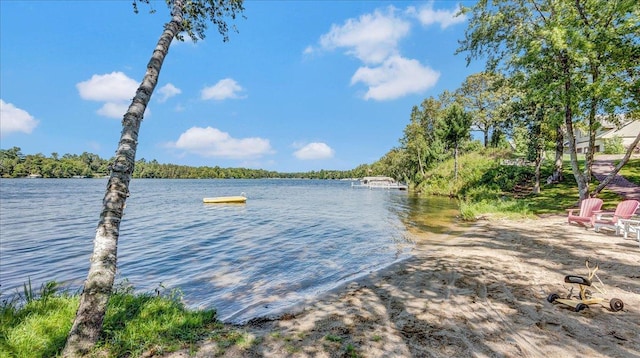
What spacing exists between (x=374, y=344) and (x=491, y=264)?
583 cm

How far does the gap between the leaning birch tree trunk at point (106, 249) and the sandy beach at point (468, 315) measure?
4.04 feet

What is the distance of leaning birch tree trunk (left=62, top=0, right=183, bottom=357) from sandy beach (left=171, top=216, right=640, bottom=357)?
1231mm

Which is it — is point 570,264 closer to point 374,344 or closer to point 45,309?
point 374,344

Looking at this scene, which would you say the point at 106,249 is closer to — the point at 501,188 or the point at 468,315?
the point at 468,315

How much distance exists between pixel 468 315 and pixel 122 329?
5781 mm

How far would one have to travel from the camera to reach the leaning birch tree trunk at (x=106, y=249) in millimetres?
4004

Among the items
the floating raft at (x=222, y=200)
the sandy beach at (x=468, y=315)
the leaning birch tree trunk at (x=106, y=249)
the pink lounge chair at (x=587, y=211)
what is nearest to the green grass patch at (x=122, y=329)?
the leaning birch tree trunk at (x=106, y=249)

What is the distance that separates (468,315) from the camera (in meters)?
5.35

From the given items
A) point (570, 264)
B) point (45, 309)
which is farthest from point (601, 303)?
point (45, 309)

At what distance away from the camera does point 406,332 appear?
4.80 m

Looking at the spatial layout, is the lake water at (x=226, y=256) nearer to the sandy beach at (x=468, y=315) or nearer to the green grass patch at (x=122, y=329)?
the green grass patch at (x=122, y=329)

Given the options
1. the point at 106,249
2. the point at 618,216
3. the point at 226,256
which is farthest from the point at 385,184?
the point at 106,249

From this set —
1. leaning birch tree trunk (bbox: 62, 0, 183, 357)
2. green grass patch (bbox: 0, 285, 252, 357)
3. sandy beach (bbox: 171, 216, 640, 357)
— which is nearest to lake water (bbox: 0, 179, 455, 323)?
green grass patch (bbox: 0, 285, 252, 357)

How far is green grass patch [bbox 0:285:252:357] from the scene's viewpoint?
4.10 metres
